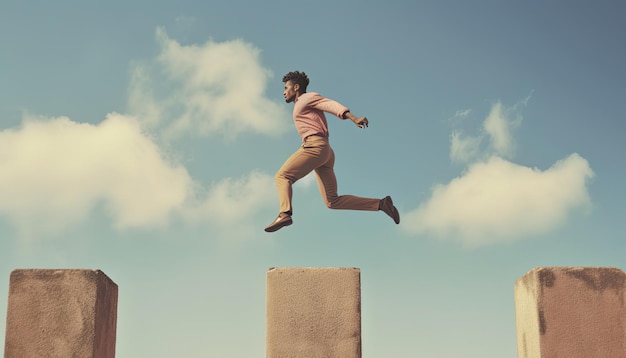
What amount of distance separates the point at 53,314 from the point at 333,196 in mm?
3799

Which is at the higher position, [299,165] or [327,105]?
[327,105]

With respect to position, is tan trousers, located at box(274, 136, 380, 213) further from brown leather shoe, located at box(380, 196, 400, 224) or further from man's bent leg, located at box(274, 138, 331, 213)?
brown leather shoe, located at box(380, 196, 400, 224)

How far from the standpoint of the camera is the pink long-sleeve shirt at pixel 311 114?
28.3 feet

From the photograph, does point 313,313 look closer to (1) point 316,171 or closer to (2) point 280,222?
(2) point 280,222

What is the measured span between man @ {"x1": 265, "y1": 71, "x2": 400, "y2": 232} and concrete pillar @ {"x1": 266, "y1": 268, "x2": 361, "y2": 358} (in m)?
2.15

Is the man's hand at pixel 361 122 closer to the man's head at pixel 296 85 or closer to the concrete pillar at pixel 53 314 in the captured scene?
the man's head at pixel 296 85

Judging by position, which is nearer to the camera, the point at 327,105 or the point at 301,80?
the point at 327,105

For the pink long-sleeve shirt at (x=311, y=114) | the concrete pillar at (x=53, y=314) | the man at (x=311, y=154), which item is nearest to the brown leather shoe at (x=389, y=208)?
the man at (x=311, y=154)

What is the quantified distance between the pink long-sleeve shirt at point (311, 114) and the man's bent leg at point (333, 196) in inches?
12.6

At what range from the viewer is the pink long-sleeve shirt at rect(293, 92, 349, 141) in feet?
28.3

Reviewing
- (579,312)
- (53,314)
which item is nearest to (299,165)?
(53,314)

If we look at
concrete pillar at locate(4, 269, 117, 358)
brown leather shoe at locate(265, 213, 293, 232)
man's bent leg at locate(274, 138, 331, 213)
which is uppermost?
man's bent leg at locate(274, 138, 331, 213)

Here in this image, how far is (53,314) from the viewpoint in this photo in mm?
6105

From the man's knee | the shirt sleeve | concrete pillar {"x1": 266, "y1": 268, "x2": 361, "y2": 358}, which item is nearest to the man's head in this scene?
the shirt sleeve
